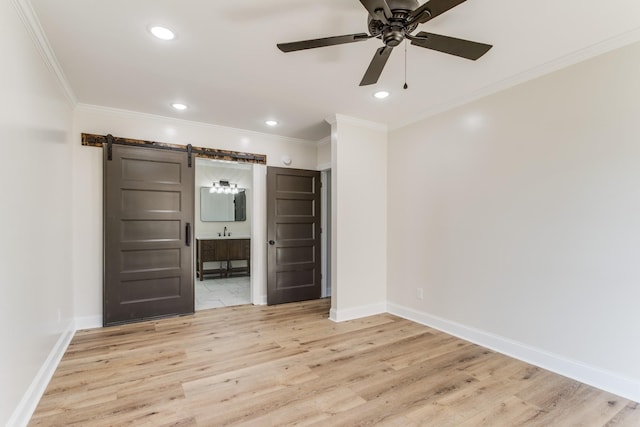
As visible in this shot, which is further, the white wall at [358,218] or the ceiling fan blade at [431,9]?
the white wall at [358,218]

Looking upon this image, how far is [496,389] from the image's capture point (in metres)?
2.33

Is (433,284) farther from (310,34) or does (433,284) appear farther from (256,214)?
(310,34)

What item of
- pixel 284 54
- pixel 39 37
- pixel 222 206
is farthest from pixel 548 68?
pixel 222 206

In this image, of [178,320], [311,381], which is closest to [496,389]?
[311,381]

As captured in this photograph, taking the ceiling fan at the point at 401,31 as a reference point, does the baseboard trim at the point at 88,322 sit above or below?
below

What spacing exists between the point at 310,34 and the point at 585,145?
230 cm

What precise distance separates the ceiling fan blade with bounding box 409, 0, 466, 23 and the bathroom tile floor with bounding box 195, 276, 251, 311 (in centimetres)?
418

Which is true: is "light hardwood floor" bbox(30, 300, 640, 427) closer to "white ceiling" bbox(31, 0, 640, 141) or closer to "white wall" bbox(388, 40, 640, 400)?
"white wall" bbox(388, 40, 640, 400)

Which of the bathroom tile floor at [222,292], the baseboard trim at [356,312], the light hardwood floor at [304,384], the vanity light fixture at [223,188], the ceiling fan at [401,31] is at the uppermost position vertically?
the ceiling fan at [401,31]

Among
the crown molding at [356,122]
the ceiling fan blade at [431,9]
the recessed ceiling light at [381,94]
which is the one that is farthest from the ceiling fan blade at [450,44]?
the crown molding at [356,122]

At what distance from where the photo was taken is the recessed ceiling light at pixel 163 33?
84.3 inches

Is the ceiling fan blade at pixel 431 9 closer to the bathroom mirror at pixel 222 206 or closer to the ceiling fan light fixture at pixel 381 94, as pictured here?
the ceiling fan light fixture at pixel 381 94

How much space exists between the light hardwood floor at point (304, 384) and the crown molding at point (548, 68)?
252 centimetres

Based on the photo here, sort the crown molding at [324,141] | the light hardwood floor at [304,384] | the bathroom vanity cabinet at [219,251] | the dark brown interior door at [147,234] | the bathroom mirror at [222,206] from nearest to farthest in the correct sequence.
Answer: the light hardwood floor at [304,384]
the dark brown interior door at [147,234]
the crown molding at [324,141]
the bathroom vanity cabinet at [219,251]
the bathroom mirror at [222,206]
